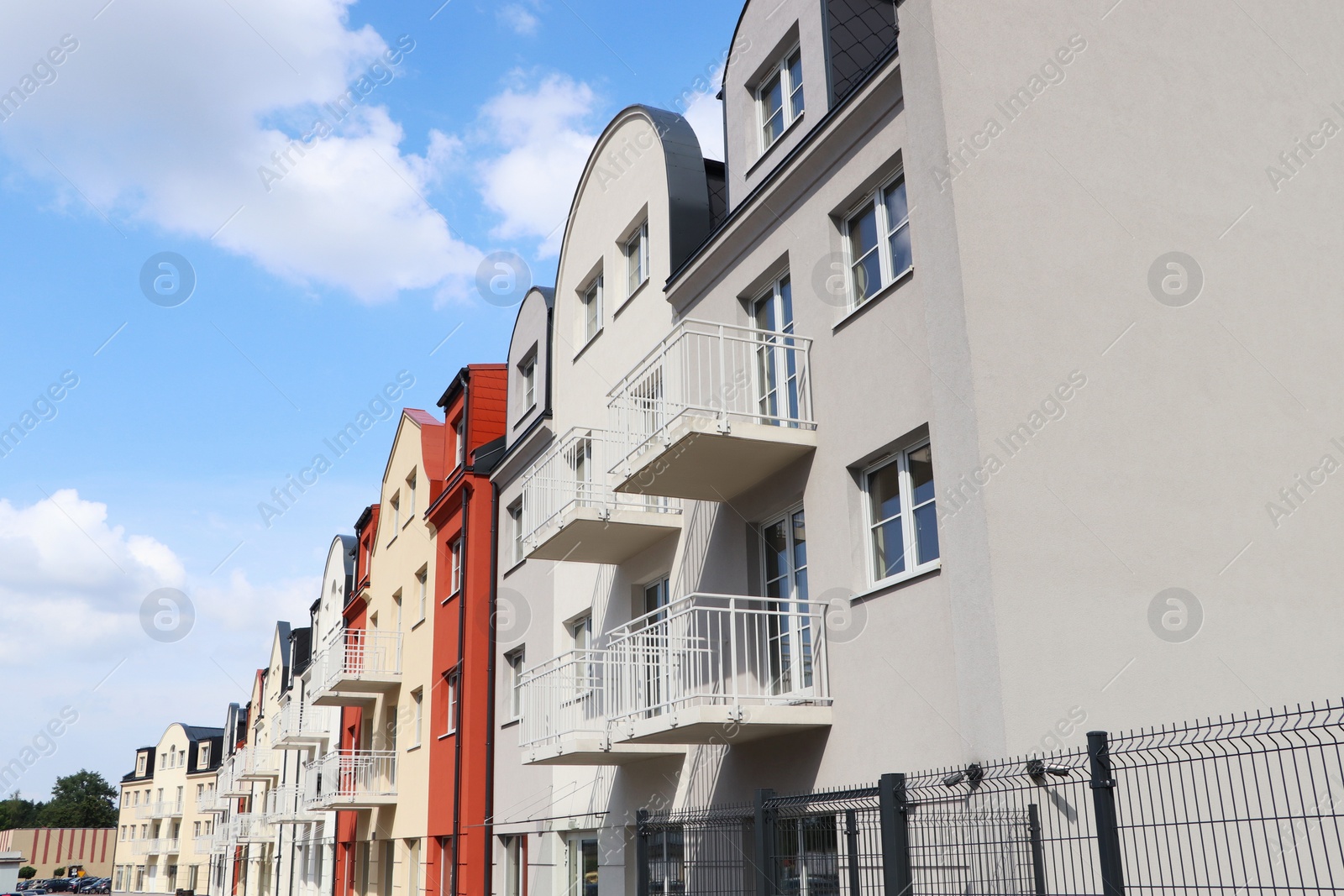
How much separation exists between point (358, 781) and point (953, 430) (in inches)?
822

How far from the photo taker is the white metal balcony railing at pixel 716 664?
10.6 metres

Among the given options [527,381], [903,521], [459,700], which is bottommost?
[459,700]

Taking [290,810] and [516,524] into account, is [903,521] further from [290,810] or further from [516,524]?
[290,810]

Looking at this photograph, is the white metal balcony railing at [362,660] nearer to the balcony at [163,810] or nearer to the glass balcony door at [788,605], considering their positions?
the glass balcony door at [788,605]

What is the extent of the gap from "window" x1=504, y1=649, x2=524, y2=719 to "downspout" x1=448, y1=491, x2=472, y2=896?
3.93 ft

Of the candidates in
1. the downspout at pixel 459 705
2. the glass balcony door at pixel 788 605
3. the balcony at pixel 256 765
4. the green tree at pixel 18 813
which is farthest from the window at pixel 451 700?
the green tree at pixel 18 813

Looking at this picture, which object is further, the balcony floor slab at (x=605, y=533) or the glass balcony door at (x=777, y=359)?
the balcony floor slab at (x=605, y=533)

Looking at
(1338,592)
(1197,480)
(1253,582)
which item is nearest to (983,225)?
(1197,480)

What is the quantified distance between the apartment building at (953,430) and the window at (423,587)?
1178cm

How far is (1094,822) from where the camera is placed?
7688 mm

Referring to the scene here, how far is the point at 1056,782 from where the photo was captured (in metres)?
7.59

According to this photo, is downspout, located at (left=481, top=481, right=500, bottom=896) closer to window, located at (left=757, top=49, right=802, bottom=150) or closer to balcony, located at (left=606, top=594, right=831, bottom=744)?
balcony, located at (left=606, top=594, right=831, bottom=744)

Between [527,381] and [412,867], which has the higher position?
[527,381]

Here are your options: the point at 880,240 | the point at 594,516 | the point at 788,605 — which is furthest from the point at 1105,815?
the point at 594,516
